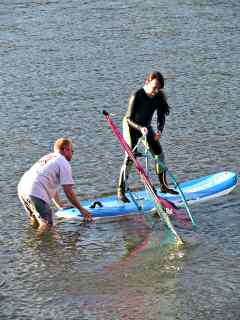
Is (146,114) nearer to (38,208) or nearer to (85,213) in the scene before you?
(85,213)

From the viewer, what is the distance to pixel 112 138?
19.2 metres

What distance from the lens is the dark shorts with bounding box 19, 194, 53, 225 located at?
13.7 metres

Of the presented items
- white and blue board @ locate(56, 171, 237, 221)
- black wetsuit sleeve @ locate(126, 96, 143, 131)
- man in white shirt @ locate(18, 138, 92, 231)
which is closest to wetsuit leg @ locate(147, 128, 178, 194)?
white and blue board @ locate(56, 171, 237, 221)

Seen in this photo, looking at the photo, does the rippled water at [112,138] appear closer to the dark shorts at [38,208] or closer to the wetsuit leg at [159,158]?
the dark shorts at [38,208]

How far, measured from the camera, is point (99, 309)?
11352mm

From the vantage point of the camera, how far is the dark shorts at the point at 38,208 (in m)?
13.7

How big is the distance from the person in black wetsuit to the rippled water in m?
1.17

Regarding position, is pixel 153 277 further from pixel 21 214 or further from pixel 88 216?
pixel 21 214

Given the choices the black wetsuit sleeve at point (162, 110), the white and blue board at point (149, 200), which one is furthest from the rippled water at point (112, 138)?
the black wetsuit sleeve at point (162, 110)

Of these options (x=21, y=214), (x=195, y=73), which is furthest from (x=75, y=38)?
(x=21, y=214)

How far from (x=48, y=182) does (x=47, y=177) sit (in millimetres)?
86

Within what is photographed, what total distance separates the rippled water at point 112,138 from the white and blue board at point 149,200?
7.1 inches

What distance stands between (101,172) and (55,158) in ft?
10.8

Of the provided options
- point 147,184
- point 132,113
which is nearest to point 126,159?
point 132,113
